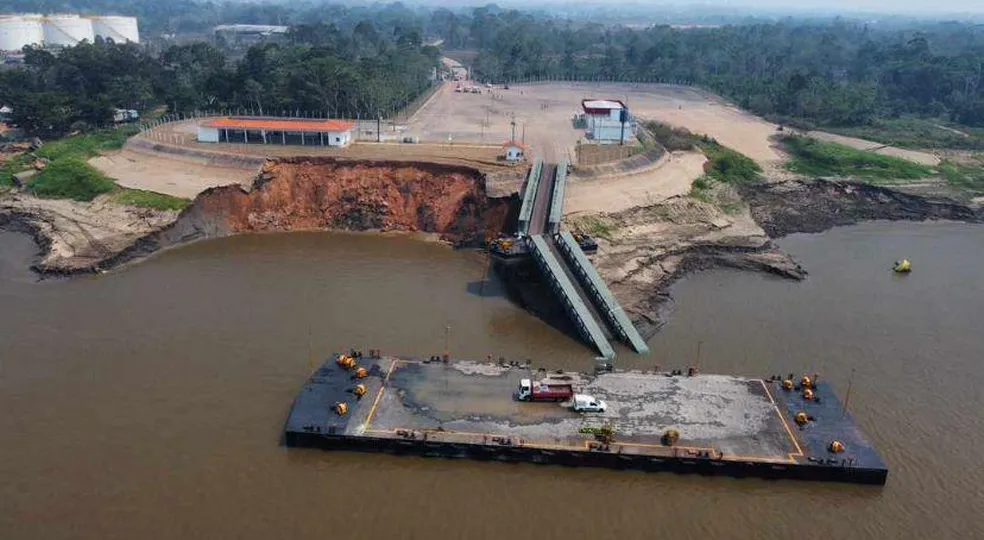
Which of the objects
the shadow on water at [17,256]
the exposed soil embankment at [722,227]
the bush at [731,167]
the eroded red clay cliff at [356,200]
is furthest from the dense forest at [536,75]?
the exposed soil embankment at [722,227]

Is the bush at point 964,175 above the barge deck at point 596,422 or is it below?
above

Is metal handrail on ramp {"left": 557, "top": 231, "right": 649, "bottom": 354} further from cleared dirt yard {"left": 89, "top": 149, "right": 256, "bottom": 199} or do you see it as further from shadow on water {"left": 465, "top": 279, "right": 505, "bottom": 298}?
cleared dirt yard {"left": 89, "top": 149, "right": 256, "bottom": 199}

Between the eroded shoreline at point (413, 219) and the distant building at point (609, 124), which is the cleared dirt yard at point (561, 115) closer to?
the distant building at point (609, 124)

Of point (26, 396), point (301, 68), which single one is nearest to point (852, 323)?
point (26, 396)

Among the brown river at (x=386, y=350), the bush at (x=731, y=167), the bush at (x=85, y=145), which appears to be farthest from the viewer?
the bush at (x=731, y=167)

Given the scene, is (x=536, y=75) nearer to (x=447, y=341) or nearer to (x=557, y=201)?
(x=557, y=201)
